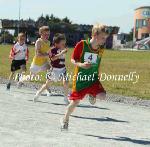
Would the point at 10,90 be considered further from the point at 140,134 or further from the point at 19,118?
the point at 140,134

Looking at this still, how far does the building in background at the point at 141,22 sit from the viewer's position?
134375mm

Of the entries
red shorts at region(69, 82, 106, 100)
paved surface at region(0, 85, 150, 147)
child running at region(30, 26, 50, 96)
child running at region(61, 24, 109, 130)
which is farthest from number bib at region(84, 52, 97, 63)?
child running at region(30, 26, 50, 96)

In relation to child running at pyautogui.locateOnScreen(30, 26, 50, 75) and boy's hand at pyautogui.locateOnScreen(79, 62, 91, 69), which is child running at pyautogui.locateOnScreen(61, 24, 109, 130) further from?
child running at pyautogui.locateOnScreen(30, 26, 50, 75)

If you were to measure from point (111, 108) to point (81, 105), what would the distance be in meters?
0.69

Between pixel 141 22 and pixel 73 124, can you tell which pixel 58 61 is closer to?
pixel 73 124

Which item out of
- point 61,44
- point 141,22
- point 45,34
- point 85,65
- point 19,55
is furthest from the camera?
point 141,22

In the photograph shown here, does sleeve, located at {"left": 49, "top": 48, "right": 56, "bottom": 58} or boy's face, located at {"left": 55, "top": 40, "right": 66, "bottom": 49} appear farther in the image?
sleeve, located at {"left": 49, "top": 48, "right": 56, "bottom": 58}

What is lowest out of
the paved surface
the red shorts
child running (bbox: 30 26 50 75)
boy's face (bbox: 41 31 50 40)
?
the paved surface

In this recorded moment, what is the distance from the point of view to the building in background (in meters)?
134

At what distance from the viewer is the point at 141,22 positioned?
13912 cm

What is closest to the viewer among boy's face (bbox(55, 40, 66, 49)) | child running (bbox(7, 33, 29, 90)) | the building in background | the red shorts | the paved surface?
the paved surface

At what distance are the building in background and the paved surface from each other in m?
123

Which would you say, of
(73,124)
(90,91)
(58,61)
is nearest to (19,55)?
(58,61)

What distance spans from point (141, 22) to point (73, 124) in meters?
132
